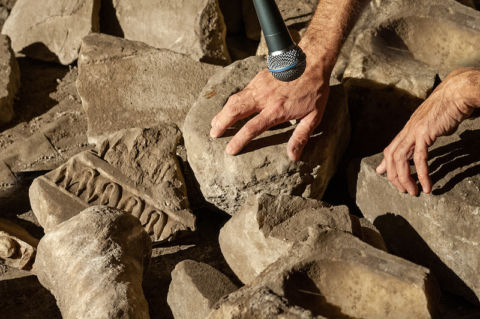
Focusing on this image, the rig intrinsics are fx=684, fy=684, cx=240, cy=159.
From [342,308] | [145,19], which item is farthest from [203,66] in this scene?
[342,308]

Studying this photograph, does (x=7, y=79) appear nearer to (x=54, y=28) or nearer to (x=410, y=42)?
(x=54, y=28)

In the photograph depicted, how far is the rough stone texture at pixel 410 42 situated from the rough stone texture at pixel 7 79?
167 centimetres

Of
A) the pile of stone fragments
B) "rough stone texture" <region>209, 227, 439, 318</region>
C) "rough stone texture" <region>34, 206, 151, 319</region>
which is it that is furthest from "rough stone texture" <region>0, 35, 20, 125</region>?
"rough stone texture" <region>209, 227, 439, 318</region>

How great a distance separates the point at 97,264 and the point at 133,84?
1160mm

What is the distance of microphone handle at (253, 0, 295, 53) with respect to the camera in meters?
1.38

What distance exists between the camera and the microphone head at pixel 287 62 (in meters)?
1.46

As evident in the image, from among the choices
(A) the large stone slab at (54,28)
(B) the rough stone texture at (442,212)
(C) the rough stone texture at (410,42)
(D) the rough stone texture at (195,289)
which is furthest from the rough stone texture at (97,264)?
(A) the large stone slab at (54,28)

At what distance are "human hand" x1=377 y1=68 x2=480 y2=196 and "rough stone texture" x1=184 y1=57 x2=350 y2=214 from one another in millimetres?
278

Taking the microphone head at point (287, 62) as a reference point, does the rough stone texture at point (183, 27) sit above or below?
below

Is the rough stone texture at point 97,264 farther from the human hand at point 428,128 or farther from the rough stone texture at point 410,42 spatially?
the rough stone texture at point 410,42

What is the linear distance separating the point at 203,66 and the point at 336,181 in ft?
2.75

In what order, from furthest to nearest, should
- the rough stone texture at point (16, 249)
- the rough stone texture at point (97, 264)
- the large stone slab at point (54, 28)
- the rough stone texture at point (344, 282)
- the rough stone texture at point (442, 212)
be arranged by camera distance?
the large stone slab at point (54, 28), the rough stone texture at point (16, 249), the rough stone texture at point (442, 212), the rough stone texture at point (97, 264), the rough stone texture at point (344, 282)

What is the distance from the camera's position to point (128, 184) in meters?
2.74

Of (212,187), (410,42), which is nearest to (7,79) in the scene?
(212,187)
